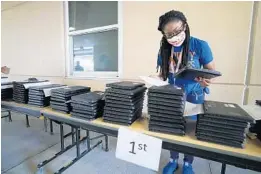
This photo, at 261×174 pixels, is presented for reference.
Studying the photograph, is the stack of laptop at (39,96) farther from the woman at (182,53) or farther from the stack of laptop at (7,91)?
the woman at (182,53)

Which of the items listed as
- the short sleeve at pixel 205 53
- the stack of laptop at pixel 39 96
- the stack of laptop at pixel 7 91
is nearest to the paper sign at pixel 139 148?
the short sleeve at pixel 205 53

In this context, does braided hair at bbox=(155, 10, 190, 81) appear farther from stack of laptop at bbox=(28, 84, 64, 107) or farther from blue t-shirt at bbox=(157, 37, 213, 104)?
stack of laptop at bbox=(28, 84, 64, 107)

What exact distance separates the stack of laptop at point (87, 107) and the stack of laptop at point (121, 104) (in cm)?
8

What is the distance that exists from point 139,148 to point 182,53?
66 centimetres

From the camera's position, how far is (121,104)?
920mm

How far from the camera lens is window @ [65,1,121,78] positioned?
2.54m

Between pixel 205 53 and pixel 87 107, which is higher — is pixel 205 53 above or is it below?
above

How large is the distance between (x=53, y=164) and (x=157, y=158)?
152 centimetres

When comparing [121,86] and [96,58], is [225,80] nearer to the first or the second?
[121,86]

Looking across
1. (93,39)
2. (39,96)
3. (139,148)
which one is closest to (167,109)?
(139,148)

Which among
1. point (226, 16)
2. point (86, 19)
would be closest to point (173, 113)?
point (226, 16)

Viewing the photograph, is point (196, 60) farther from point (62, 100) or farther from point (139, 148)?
point (62, 100)

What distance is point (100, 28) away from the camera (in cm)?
262

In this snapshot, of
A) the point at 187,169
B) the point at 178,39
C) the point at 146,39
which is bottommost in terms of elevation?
the point at 187,169
